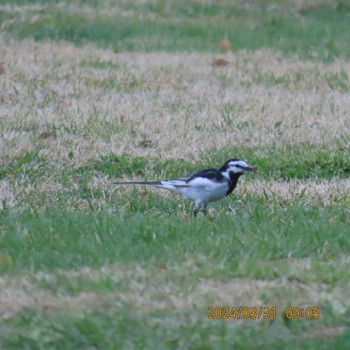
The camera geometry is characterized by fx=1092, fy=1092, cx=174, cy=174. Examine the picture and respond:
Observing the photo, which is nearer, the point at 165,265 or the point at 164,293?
the point at 164,293

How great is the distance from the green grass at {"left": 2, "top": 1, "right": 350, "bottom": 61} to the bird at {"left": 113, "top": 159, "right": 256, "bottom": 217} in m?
8.94

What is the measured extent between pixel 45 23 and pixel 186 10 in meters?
4.44

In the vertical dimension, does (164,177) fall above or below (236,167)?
below

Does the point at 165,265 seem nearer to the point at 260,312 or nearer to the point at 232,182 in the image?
the point at 260,312

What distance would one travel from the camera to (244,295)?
22.3 feet

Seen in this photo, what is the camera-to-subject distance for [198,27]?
20.5 m

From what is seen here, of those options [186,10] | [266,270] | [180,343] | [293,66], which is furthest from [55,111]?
[186,10]

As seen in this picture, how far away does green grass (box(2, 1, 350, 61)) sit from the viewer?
18.7 meters

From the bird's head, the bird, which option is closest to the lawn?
the bird

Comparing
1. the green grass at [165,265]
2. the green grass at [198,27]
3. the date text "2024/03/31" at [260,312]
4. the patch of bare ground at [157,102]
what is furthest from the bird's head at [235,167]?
the green grass at [198,27]

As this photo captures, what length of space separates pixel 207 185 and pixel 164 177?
1804 millimetres

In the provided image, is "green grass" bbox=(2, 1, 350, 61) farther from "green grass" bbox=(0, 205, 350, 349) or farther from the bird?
"green grass" bbox=(0, 205, 350, 349)

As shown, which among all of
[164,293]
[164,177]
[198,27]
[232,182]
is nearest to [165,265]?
[164,293]

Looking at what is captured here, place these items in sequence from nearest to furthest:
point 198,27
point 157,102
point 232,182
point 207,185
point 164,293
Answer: point 164,293 < point 207,185 < point 232,182 < point 157,102 < point 198,27
